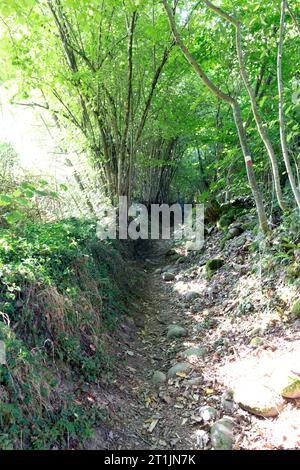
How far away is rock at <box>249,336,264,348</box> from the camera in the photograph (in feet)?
8.26

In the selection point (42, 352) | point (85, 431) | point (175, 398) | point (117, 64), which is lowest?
point (175, 398)

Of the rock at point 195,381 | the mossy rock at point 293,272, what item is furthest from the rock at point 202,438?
the mossy rock at point 293,272

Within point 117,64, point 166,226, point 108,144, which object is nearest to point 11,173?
point 108,144

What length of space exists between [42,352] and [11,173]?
2540 mm

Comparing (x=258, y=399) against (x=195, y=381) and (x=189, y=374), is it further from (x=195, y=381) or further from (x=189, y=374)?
(x=189, y=374)

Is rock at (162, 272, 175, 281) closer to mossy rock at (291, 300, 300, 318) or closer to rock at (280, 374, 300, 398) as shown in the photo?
mossy rock at (291, 300, 300, 318)

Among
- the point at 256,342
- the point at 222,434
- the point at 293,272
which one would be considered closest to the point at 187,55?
the point at 293,272

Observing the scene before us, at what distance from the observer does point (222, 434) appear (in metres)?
1.86

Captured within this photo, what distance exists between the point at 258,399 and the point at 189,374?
0.69m

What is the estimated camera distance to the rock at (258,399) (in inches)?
75.0

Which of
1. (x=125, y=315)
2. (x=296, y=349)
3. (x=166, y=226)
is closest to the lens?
(x=296, y=349)

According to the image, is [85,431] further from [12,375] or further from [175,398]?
[175,398]

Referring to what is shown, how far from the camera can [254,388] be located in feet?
6.75

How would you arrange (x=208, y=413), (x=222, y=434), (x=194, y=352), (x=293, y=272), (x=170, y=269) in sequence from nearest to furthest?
1. (x=222, y=434)
2. (x=208, y=413)
3. (x=293, y=272)
4. (x=194, y=352)
5. (x=170, y=269)
